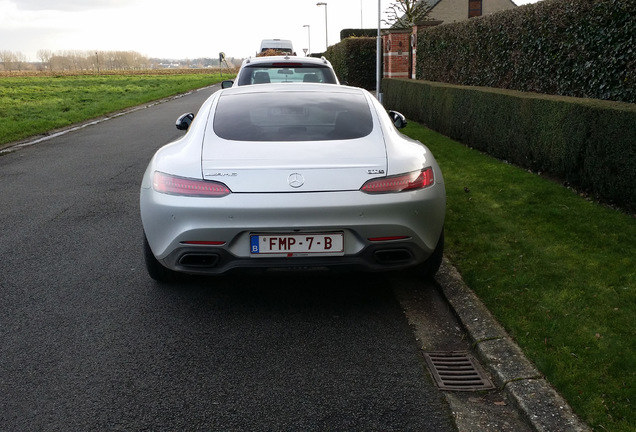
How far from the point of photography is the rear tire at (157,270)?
16.1 feet

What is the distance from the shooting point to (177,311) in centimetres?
456

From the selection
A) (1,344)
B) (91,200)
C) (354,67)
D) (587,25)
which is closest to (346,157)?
(1,344)

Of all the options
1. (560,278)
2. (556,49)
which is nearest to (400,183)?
(560,278)

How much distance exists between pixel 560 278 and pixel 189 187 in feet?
8.55

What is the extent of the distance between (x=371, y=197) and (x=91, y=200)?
505cm

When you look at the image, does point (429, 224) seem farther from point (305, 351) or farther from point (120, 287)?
point (120, 287)

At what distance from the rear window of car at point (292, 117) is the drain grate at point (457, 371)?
64.3 inches

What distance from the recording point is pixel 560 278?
4.82 m

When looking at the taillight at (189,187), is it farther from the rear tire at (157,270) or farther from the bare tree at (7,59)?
the bare tree at (7,59)

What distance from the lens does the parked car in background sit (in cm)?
1002

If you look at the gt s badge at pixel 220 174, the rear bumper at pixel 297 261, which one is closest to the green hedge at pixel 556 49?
the rear bumper at pixel 297 261

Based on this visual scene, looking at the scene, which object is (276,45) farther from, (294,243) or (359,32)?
(294,243)

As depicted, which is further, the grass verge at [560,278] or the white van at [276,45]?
the white van at [276,45]

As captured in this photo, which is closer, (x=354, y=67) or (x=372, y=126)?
(x=372, y=126)
